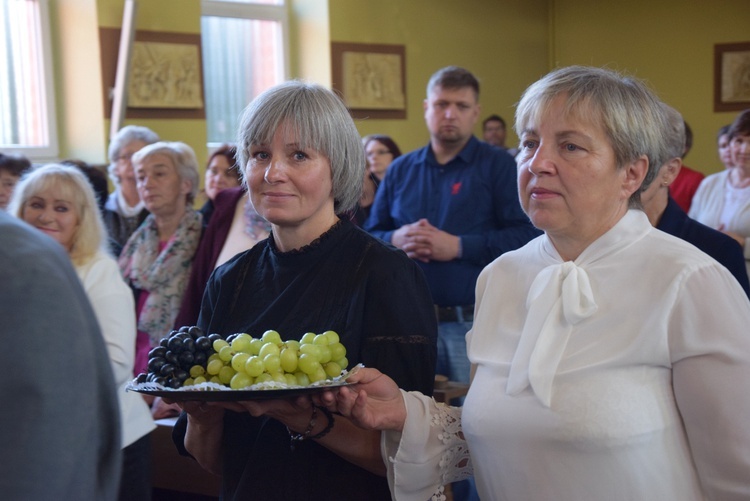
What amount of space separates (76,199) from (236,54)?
541cm

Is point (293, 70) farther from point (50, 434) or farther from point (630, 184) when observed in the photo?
point (50, 434)

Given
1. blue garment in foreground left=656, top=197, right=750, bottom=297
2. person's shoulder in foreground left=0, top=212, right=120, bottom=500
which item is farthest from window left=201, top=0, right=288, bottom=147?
person's shoulder in foreground left=0, top=212, right=120, bottom=500

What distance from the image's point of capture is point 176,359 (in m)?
1.80

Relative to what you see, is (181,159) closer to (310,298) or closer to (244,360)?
(310,298)

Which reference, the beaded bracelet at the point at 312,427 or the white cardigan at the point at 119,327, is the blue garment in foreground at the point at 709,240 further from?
the white cardigan at the point at 119,327

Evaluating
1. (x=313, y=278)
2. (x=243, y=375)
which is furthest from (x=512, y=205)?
(x=243, y=375)

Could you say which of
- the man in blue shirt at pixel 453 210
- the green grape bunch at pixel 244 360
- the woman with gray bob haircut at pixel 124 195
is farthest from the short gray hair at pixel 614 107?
the woman with gray bob haircut at pixel 124 195

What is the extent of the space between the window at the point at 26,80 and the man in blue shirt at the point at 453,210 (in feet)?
12.6

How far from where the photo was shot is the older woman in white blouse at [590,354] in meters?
1.64

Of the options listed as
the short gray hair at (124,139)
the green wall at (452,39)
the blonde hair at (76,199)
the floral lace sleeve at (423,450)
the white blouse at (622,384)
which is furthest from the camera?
the green wall at (452,39)

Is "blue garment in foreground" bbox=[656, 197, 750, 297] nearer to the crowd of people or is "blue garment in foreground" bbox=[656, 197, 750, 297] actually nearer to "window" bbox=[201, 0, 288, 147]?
the crowd of people

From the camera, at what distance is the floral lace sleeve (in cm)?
191

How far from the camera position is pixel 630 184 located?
1.82 meters

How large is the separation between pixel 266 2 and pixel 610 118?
7.36 m
